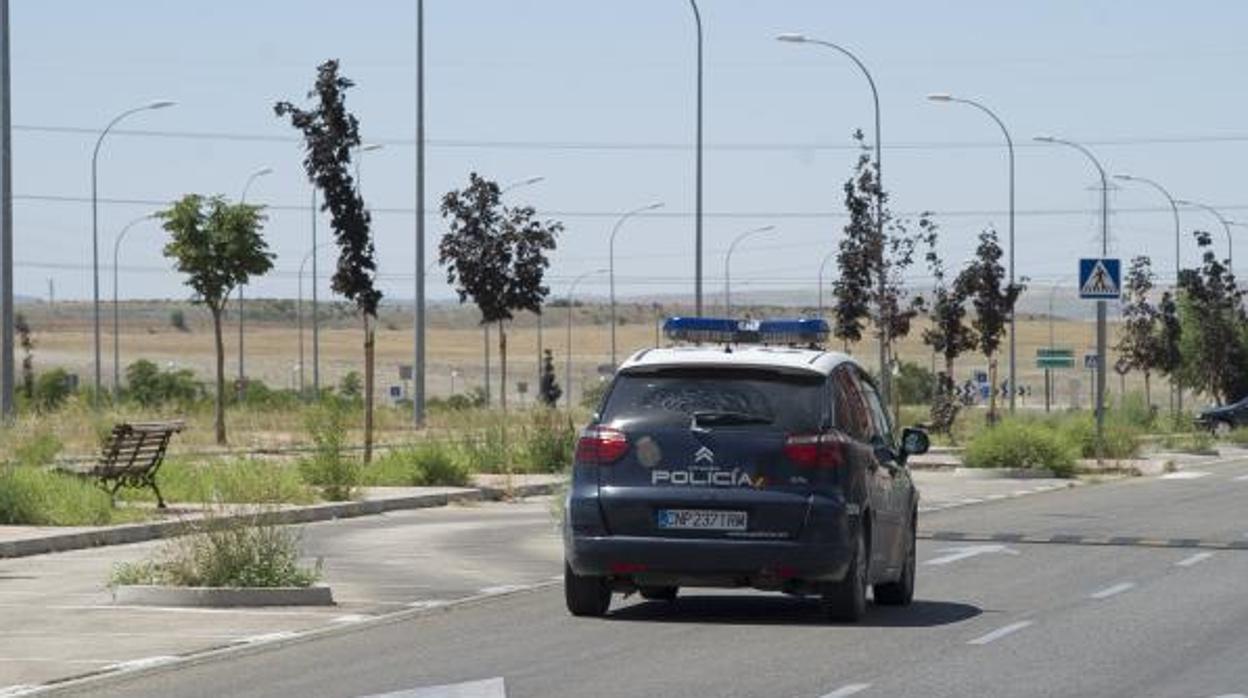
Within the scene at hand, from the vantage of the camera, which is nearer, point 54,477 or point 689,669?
point 689,669

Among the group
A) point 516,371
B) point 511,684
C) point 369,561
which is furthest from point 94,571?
point 516,371

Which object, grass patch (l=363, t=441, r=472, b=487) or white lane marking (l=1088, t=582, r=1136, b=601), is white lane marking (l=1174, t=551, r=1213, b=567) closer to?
white lane marking (l=1088, t=582, r=1136, b=601)

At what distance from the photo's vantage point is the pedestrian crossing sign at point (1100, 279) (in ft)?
153

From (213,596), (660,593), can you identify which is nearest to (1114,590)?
(660,593)

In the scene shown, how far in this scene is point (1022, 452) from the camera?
48.6 metres

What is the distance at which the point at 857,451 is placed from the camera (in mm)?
18453

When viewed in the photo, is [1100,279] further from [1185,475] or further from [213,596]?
[213,596]

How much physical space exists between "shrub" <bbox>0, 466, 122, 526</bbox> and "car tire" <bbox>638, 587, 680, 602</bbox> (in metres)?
10.1

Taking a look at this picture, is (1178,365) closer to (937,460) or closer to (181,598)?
(937,460)

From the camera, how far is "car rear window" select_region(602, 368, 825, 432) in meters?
18.2

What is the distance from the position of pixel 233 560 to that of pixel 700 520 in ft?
12.9

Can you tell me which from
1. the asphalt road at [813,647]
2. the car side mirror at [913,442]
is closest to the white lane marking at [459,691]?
the asphalt road at [813,647]

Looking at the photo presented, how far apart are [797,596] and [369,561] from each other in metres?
5.70

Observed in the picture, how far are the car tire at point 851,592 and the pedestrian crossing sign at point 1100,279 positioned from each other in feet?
92.8
